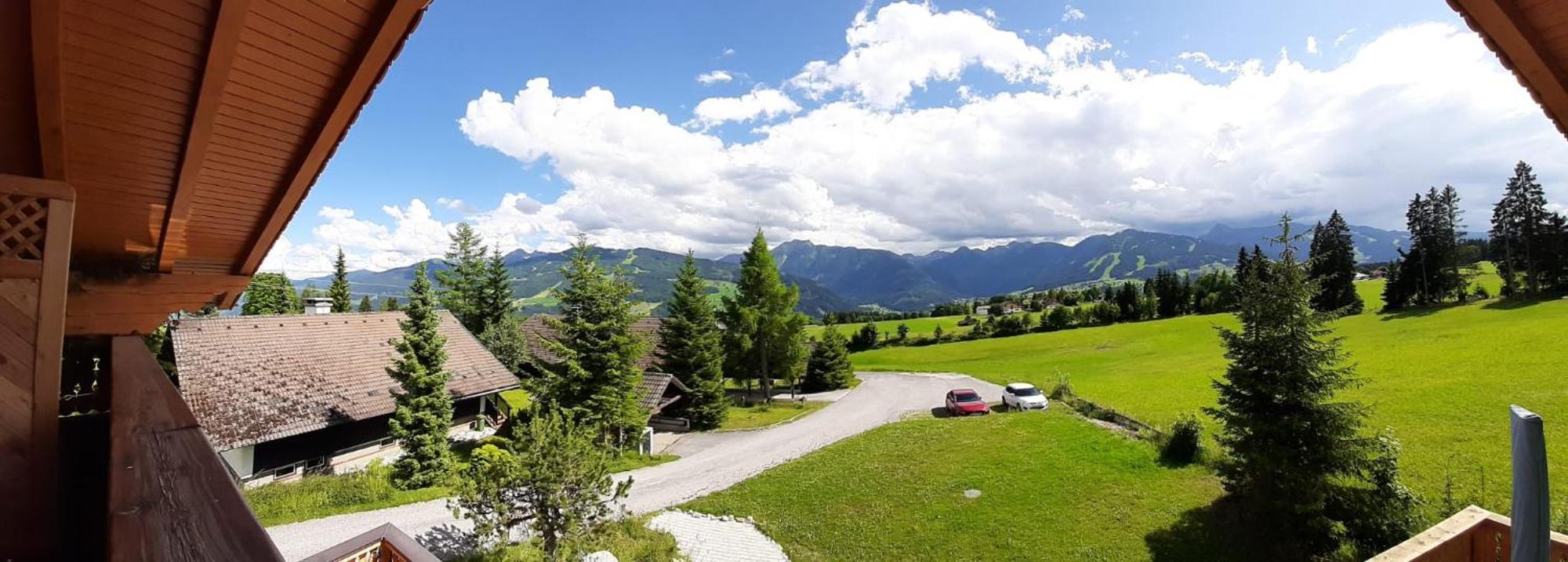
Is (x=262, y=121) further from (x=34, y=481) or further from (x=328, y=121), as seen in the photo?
(x=34, y=481)

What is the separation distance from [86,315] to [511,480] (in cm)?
676

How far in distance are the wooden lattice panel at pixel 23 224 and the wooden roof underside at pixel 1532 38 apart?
5.80 meters

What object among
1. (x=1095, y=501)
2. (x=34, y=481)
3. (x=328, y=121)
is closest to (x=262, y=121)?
(x=328, y=121)

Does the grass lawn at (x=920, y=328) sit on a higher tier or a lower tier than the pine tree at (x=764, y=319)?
lower

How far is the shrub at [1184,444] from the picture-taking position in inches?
677

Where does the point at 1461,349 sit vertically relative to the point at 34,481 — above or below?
below

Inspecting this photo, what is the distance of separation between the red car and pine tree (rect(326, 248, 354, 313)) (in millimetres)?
51132

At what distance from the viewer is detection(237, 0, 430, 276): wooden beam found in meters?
2.69

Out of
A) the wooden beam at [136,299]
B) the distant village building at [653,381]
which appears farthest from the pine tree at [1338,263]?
the wooden beam at [136,299]

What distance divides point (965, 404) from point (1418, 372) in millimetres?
19769

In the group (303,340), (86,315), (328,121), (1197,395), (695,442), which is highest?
(328,121)

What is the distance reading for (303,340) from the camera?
23.3 metres

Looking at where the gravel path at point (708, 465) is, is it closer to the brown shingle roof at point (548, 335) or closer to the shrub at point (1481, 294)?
the brown shingle roof at point (548, 335)

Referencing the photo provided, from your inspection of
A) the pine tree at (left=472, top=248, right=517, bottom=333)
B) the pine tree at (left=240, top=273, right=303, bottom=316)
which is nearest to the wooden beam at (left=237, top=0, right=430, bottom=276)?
the pine tree at (left=472, top=248, right=517, bottom=333)
